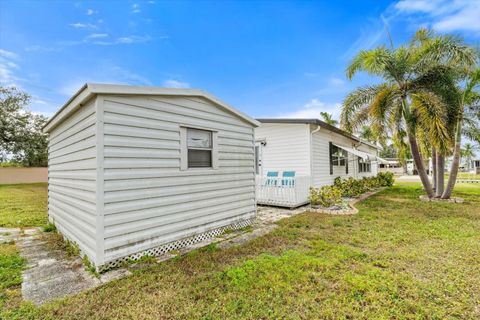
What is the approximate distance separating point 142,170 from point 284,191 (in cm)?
589

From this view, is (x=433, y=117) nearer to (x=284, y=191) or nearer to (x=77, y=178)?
(x=284, y=191)

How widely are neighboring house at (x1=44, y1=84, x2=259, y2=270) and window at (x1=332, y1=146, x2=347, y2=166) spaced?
754 cm

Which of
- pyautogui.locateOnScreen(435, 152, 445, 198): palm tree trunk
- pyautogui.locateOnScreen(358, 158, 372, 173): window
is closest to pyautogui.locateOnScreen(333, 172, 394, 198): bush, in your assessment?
pyautogui.locateOnScreen(358, 158, 372, 173): window

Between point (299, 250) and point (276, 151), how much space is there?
6.32 metres

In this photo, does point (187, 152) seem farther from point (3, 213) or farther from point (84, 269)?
point (3, 213)

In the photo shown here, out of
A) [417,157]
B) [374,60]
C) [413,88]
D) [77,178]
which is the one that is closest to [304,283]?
[77,178]

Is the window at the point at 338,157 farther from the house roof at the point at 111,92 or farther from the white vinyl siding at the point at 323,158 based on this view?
the house roof at the point at 111,92

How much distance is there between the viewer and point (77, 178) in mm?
4383

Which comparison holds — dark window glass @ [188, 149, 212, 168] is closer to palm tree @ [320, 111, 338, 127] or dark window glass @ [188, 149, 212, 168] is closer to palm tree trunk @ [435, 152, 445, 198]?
palm tree trunk @ [435, 152, 445, 198]

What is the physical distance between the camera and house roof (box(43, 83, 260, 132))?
11.8 ft

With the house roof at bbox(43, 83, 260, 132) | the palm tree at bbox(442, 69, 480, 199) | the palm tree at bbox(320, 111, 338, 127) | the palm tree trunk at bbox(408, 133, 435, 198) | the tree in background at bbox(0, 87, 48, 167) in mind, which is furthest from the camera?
the palm tree at bbox(320, 111, 338, 127)

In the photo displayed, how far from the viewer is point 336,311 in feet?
8.50

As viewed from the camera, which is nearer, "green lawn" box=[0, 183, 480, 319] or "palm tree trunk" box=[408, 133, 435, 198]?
"green lawn" box=[0, 183, 480, 319]

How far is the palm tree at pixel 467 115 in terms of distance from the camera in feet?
28.9
